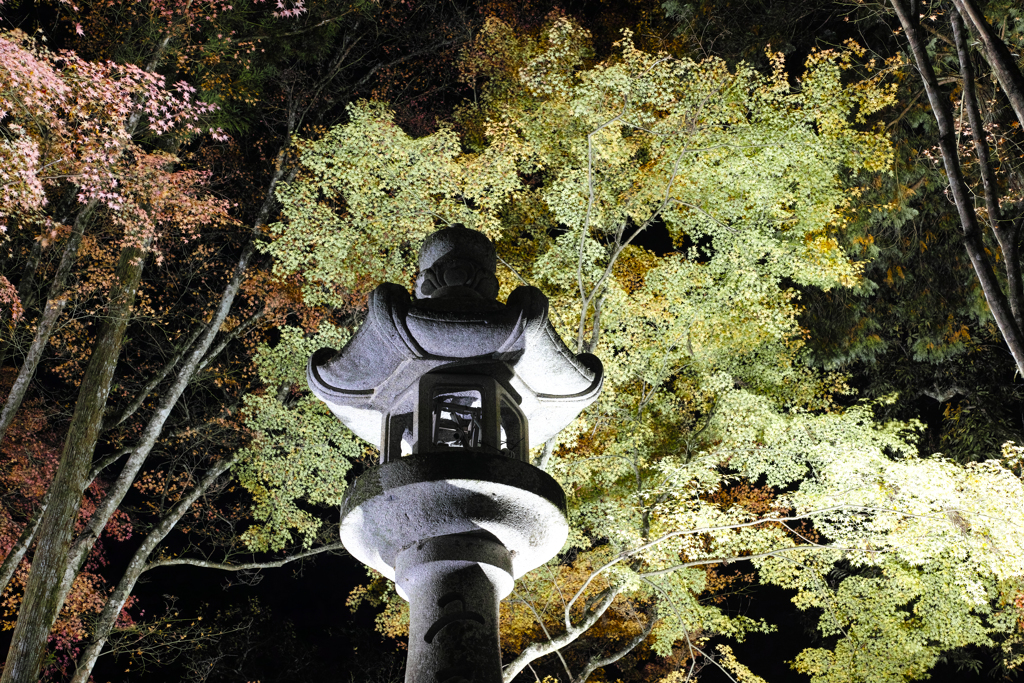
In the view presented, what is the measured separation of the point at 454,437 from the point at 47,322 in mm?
6672

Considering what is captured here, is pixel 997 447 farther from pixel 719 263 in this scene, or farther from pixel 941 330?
pixel 719 263

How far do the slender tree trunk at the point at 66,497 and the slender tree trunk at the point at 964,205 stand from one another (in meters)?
8.98

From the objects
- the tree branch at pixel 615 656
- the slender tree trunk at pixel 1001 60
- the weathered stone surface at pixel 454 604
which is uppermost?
the tree branch at pixel 615 656

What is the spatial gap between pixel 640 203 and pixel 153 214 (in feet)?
21.8

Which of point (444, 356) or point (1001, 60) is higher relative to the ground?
point (444, 356)

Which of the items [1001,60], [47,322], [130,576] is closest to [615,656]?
[130,576]

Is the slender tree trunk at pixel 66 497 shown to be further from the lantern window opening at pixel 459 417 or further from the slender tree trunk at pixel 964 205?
the slender tree trunk at pixel 964 205

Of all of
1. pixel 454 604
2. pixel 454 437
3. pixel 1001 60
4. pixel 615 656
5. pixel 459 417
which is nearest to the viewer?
pixel 1001 60

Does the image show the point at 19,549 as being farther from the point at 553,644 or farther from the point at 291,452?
the point at 553,644

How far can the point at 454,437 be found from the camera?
467cm

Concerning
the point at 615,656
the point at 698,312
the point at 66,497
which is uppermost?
the point at 698,312

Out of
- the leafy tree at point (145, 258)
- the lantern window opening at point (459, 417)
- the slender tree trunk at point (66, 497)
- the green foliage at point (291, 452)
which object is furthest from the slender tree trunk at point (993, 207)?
the slender tree trunk at point (66, 497)

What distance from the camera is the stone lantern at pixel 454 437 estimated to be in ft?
12.2

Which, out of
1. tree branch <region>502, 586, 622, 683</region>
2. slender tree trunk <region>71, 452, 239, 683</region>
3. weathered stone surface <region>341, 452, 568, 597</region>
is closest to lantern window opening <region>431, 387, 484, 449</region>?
weathered stone surface <region>341, 452, 568, 597</region>
